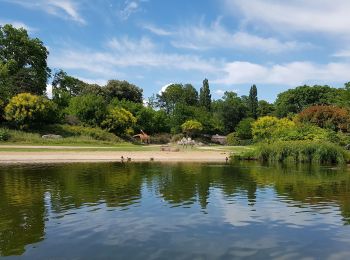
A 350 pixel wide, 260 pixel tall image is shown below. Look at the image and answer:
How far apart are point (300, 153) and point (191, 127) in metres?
43.0

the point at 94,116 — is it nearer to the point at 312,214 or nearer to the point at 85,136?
the point at 85,136

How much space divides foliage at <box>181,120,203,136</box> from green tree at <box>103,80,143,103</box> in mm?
21323

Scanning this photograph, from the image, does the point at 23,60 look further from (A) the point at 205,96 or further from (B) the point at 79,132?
(A) the point at 205,96

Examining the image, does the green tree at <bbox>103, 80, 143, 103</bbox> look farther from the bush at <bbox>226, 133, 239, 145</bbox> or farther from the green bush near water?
the green bush near water

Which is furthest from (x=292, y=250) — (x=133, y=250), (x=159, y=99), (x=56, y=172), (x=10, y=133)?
(x=159, y=99)

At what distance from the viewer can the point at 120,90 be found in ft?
328

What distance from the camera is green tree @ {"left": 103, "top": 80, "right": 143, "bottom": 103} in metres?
99.3

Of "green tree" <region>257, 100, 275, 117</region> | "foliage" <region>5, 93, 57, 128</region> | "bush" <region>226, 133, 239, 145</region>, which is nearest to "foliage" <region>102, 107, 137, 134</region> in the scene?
"foliage" <region>5, 93, 57, 128</region>

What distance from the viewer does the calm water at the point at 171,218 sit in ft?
33.9

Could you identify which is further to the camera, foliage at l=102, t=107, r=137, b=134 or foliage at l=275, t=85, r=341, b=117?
foliage at l=275, t=85, r=341, b=117

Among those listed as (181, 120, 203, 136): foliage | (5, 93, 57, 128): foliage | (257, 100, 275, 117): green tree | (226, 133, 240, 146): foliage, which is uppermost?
(257, 100, 275, 117): green tree

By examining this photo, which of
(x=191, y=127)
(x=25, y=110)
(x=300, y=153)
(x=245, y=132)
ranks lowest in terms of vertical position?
(x=300, y=153)

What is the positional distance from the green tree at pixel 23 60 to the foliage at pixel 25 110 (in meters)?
15.7

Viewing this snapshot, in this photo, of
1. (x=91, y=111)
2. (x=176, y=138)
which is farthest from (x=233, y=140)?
(x=91, y=111)
